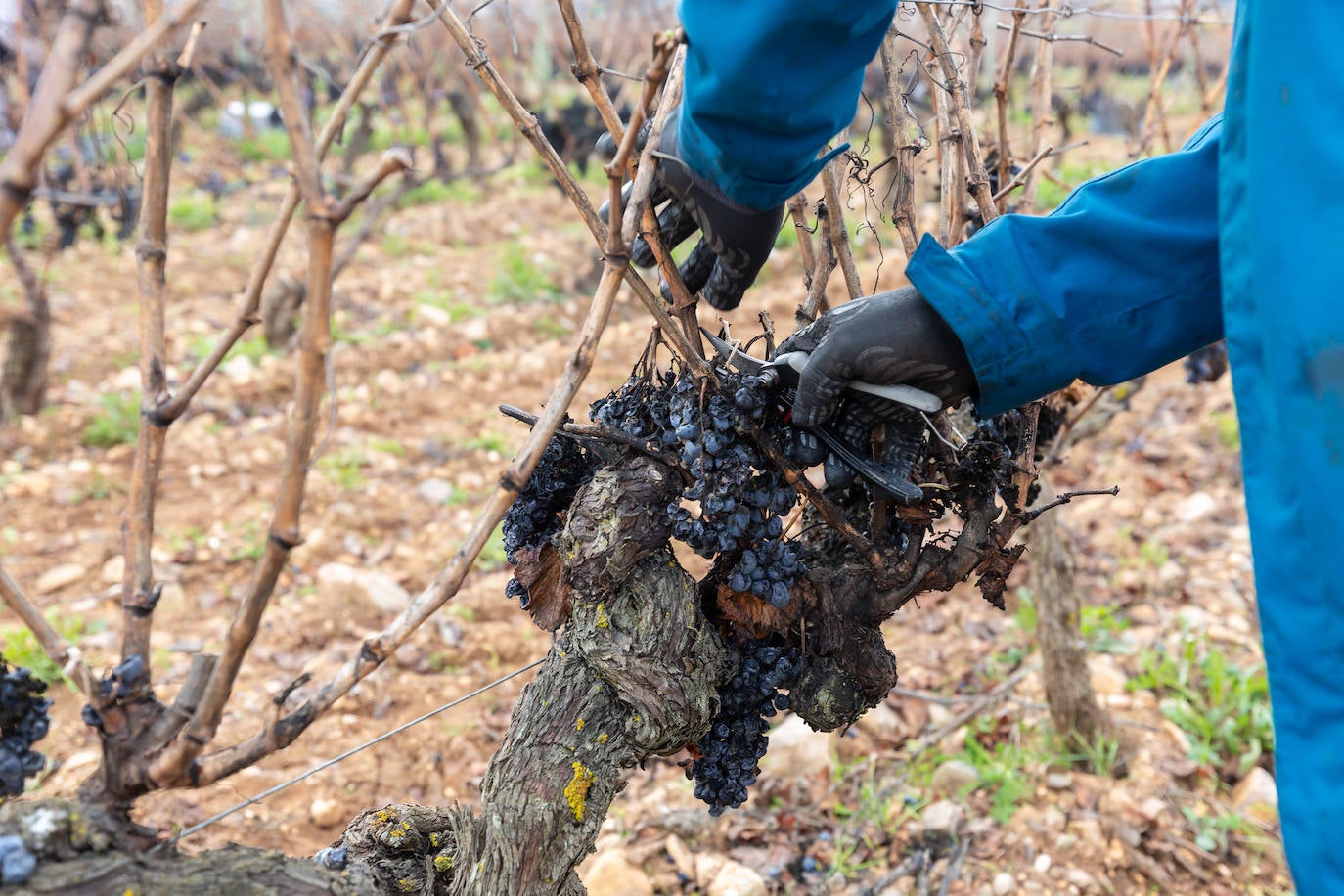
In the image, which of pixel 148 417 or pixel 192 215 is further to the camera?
pixel 192 215

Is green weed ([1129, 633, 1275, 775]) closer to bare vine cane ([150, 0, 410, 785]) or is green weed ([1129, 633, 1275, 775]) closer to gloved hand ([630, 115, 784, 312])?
gloved hand ([630, 115, 784, 312])

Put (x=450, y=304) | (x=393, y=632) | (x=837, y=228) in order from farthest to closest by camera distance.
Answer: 1. (x=450, y=304)
2. (x=837, y=228)
3. (x=393, y=632)

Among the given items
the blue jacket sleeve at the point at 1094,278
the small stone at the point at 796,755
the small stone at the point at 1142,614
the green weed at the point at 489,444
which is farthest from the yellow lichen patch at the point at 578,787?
the green weed at the point at 489,444

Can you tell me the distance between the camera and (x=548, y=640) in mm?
3713

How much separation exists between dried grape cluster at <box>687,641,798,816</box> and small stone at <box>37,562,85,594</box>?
3469 mm

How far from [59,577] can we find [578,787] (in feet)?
11.5

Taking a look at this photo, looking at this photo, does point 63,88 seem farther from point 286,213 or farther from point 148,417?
point 148,417

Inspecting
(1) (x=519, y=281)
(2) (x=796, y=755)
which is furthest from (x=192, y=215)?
(2) (x=796, y=755)

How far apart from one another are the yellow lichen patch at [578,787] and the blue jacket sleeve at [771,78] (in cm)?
94

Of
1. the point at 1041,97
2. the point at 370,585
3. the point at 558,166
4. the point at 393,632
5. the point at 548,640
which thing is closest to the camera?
the point at 393,632

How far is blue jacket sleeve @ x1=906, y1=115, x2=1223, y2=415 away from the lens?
1.42 metres

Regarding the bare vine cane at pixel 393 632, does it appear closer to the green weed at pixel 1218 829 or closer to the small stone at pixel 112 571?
the green weed at pixel 1218 829

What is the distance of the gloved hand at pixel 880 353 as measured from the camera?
1451 millimetres

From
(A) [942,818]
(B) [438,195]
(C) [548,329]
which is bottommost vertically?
(A) [942,818]
